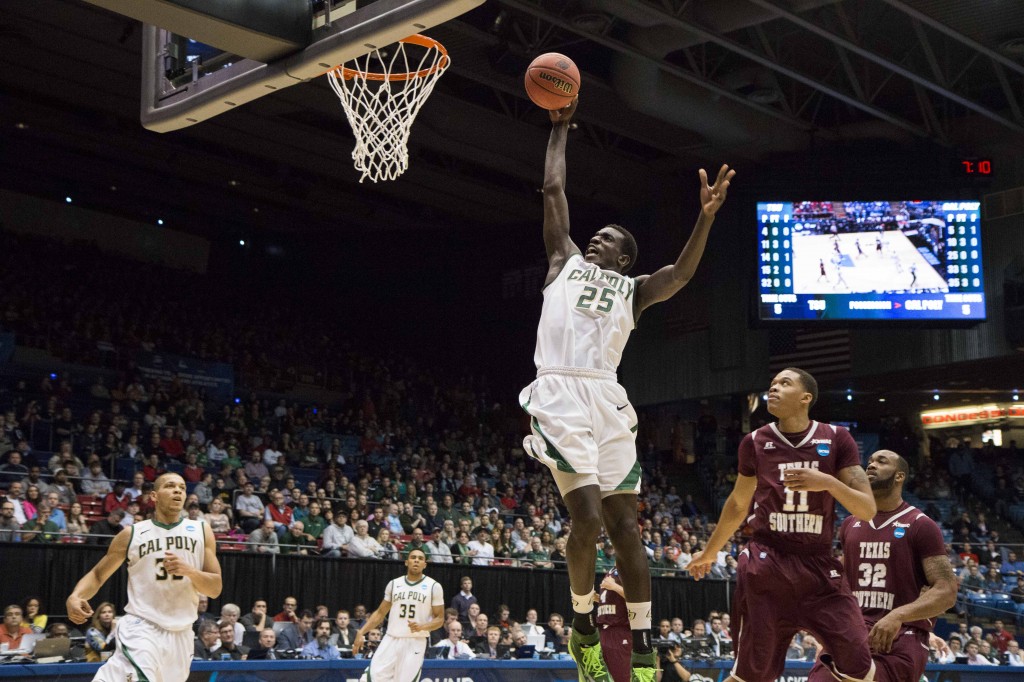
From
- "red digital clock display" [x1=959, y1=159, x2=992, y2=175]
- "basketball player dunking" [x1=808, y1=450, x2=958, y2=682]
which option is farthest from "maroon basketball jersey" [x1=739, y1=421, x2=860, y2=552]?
"red digital clock display" [x1=959, y1=159, x2=992, y2=175]

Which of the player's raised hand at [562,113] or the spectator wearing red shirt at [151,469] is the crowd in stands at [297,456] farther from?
the player's raised hand at [562,113]

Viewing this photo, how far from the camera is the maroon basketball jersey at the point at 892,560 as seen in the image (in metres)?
6.48

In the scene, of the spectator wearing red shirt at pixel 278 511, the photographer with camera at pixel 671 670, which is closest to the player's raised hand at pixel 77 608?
the photographer with camera at pixel 671 670

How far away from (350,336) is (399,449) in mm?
7194

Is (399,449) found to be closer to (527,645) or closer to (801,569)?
(527,645)

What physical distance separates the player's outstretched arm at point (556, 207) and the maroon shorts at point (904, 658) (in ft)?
8.54

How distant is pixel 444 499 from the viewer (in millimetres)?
20609

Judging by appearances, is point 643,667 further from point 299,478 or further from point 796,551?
point 299,478

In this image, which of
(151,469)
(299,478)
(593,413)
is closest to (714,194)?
(593,413)

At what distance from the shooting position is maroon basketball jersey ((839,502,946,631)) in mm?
6480

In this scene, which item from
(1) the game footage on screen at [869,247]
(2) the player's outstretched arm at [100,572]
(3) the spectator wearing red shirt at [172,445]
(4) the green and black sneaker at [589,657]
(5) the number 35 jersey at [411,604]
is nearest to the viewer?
(4) the green and black sneaker at [589,657]

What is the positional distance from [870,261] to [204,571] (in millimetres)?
16776

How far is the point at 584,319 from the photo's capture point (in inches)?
232

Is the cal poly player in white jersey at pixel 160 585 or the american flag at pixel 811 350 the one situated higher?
the american flag at pixel 811 350
